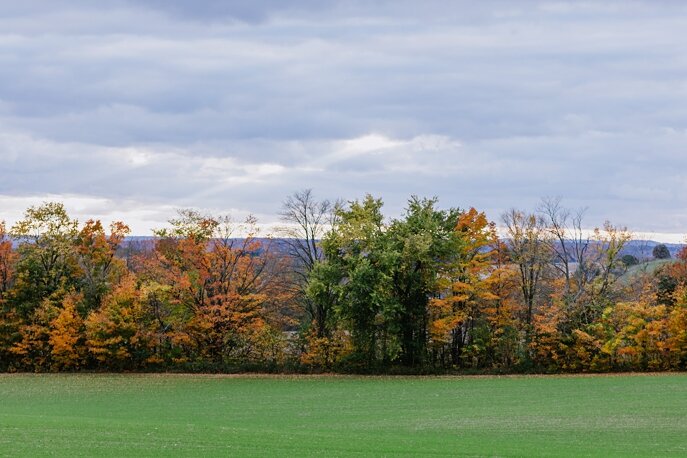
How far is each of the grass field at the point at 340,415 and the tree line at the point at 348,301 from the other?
346 cm

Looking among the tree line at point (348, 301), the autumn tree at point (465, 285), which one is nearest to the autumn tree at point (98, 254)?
the tree line at point (348, 301)

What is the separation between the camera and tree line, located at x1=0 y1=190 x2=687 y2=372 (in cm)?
5744

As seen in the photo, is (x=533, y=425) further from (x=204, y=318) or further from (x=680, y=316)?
(x=204, y=318)

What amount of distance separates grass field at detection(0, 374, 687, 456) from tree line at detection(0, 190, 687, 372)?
3.46 meters

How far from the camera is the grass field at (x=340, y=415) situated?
901 inches

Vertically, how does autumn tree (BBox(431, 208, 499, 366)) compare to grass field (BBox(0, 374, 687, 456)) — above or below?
above

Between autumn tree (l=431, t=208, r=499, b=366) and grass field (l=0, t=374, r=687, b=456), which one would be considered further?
autumn tree (l=431, t=208, r=499, b=366)

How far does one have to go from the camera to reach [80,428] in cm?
2605

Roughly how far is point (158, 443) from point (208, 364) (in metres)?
37.8

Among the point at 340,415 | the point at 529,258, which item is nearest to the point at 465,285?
the point at 529,258

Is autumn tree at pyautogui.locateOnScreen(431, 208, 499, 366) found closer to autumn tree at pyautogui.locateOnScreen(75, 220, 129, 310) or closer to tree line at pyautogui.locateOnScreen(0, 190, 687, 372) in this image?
tree line at pyautogui.locateOnScreen(0, 190, 687, 372)

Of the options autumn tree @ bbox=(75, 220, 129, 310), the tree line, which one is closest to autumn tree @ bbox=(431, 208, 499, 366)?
the tree line

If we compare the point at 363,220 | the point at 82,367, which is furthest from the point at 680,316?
the point at 82,367

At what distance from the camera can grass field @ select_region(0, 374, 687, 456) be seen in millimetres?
22891
